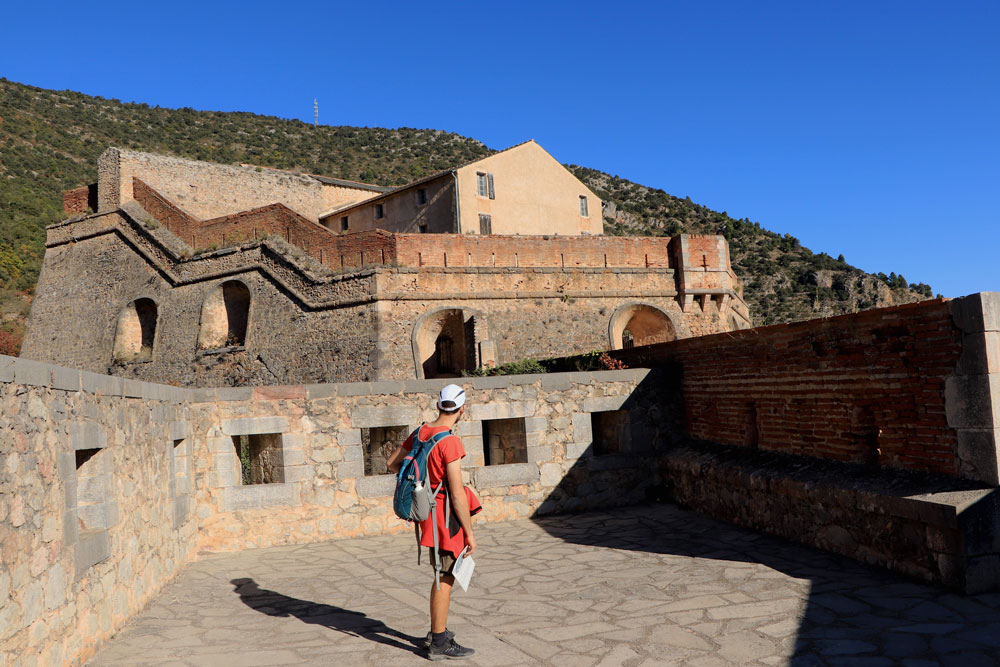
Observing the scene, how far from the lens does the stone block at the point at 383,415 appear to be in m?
9.19

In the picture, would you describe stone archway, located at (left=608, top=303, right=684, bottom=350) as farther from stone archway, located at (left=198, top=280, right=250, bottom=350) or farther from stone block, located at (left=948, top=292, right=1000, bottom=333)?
stone block, located at (left=948, top=292, right=1000, bottom=333)

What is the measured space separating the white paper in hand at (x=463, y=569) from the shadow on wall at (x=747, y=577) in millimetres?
1578

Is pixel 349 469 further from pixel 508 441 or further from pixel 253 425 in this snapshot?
pixel 508 441

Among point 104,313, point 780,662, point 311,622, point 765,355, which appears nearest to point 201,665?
point 311,622

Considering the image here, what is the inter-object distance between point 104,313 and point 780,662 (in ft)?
87.1

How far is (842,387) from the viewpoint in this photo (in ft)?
22.7

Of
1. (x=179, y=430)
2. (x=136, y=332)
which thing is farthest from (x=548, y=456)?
(x=136, y=332)

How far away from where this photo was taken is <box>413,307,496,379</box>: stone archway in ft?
67.5

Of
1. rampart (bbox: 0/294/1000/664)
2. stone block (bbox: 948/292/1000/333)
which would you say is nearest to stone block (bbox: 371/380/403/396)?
rampart (bbox: 0/294/1000/664)

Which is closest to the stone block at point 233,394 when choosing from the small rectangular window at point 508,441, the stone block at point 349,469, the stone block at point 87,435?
the stone block at point 349,469

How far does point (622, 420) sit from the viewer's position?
10.3 meters

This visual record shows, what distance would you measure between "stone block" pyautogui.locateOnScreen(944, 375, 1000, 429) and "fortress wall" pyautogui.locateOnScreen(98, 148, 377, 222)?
87.0ft

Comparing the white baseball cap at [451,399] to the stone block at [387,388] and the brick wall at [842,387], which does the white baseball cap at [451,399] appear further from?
the stone block at [387,388]

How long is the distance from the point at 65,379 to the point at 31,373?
1.95ft
